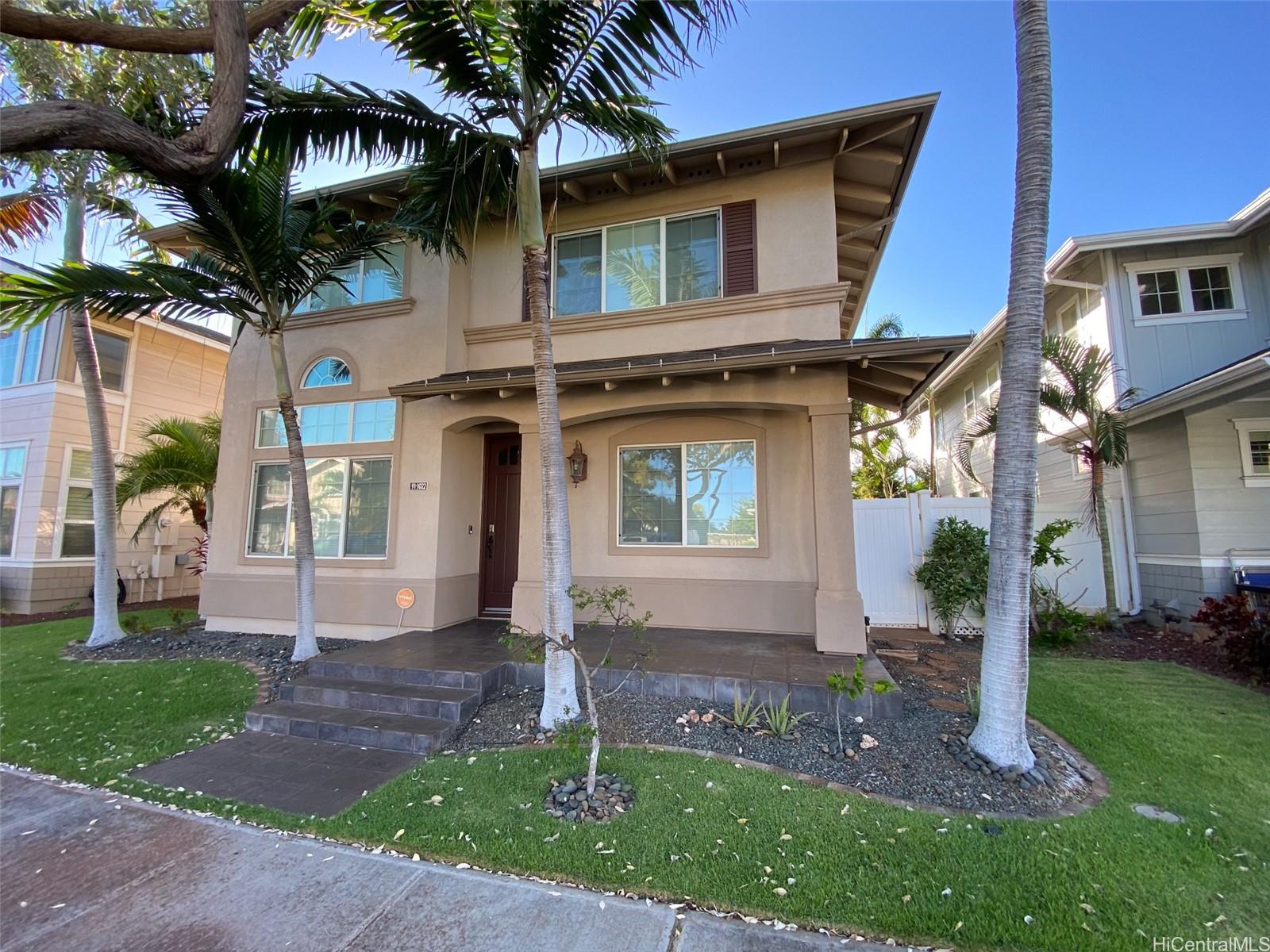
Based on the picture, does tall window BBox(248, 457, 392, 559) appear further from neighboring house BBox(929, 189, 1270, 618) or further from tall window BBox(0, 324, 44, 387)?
neighboring house BBox(929, 189, 1270, 618)

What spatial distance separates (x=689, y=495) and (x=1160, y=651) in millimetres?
6944

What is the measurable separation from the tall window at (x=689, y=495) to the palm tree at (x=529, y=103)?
290cm

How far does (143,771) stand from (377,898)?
125 inches

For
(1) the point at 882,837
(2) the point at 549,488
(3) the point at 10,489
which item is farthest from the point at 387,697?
(3) the point at 10,489

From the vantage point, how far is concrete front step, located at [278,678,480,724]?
514 cm

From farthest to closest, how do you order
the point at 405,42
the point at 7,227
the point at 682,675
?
the point at 7,227 < the point at 682,675 < the point at 405,42

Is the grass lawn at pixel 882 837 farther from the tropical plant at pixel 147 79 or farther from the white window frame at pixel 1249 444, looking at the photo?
the white window frame at pixel 1249 444

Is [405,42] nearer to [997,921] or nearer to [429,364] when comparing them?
[429,364]

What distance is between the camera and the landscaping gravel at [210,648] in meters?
7.47

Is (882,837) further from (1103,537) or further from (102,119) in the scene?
(1103,537)

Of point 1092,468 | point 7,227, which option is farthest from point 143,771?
point 1092,468

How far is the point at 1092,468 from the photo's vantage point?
9133 mm

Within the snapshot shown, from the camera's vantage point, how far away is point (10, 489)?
12.6 metres

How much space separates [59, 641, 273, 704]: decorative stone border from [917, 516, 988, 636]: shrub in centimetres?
908
